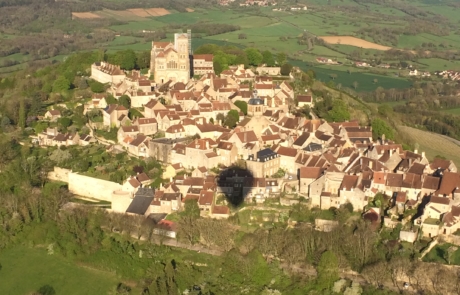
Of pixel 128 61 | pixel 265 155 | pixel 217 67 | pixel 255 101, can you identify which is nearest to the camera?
pixel 265 155

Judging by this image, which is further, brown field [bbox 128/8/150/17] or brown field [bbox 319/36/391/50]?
brown field [bbox 128/8/150/17]

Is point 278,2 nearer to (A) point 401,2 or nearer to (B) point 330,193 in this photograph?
(A) point 401,2

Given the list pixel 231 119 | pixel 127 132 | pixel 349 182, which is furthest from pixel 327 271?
pixel 127 132

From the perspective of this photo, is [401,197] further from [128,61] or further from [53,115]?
[128,61]

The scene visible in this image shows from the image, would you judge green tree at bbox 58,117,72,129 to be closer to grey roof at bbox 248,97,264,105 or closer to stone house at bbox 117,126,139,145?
stone house at bbox 117,126,139,145

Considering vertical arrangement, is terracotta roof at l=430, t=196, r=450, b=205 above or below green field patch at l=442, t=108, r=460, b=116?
above

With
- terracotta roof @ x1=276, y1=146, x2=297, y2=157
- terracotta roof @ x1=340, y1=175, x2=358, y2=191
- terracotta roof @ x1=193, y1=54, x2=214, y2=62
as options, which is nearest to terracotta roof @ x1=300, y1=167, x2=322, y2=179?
terracotta roof @ x1=340, y1=175, x2=358, y2=191

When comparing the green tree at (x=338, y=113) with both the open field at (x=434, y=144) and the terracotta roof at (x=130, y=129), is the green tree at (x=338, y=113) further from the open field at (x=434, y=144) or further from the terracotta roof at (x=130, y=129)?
the terracotta roof at (x=130, y=129)

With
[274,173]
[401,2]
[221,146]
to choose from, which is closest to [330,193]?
[274,173]
